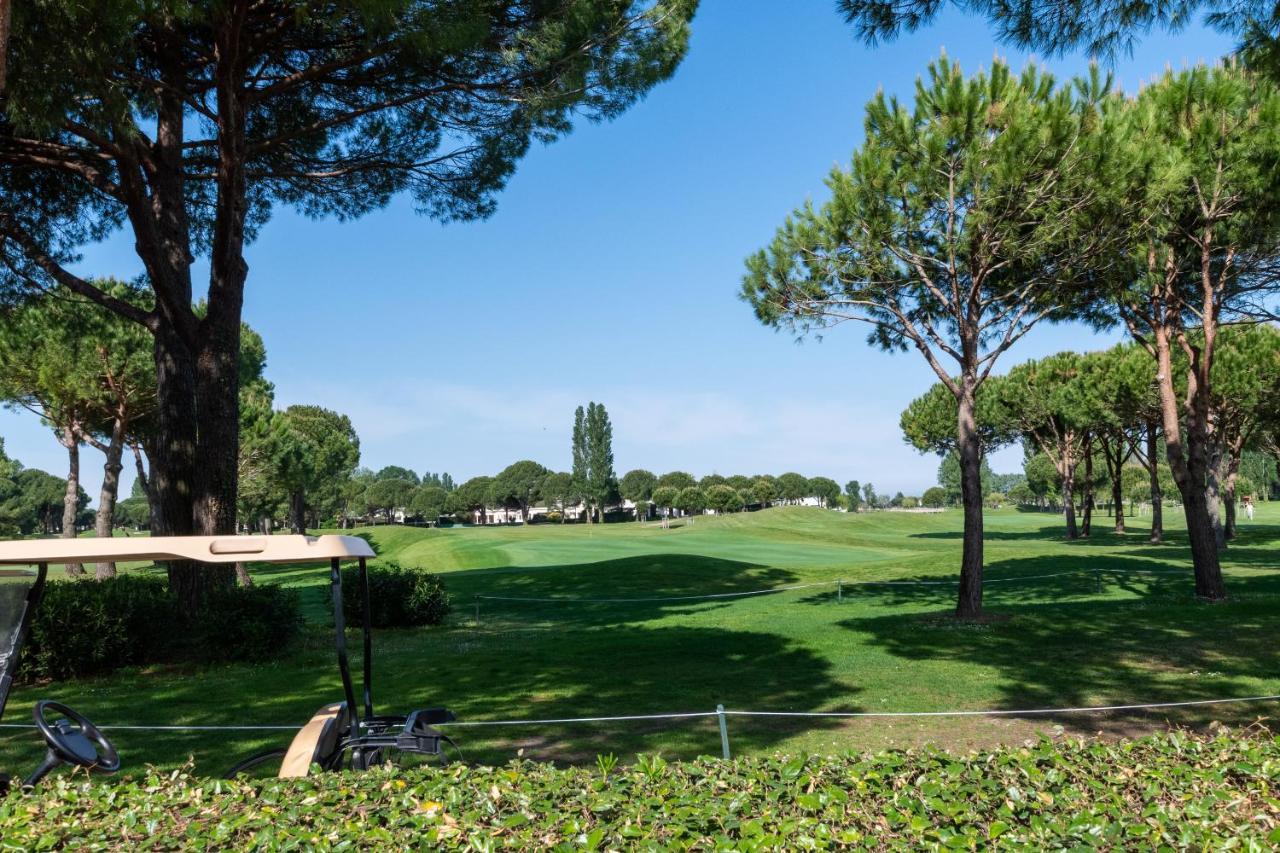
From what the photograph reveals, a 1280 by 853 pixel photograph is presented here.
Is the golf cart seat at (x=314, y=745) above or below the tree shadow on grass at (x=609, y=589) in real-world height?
above

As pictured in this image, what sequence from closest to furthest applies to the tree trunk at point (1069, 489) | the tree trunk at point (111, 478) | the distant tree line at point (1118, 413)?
the tree trunk at point (111, 478), the distant tree line at point (1118, 413), the tree trunk at point (1069, 489)

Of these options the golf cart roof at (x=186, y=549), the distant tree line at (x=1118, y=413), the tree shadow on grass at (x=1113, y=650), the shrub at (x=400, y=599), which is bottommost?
the tree shadow on grass at (x=1113, y=650)

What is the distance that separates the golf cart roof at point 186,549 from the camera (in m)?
4.32

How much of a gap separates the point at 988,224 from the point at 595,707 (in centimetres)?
1147

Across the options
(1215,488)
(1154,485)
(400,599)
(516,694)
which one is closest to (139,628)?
(400,599)

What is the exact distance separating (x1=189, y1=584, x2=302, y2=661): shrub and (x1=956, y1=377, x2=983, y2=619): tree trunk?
12.6 m

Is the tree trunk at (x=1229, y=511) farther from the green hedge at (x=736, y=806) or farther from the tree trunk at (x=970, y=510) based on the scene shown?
the green hedge at (x=736, y=806)

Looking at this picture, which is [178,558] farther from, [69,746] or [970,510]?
[970,510]

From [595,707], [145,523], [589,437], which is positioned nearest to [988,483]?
[589,437]

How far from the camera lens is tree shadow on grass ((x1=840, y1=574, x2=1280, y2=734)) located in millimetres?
9992

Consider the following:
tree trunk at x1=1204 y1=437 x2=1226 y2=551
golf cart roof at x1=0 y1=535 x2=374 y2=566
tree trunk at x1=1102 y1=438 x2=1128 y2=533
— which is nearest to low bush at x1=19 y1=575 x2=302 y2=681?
golf cart roof at x1=0 y1=535 x2=374 y2=566

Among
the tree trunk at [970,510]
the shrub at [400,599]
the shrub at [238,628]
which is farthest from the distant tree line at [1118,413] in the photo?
the shrub at [238,628]

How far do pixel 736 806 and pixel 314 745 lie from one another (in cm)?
270

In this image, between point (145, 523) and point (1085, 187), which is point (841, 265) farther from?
point (145, 523)
